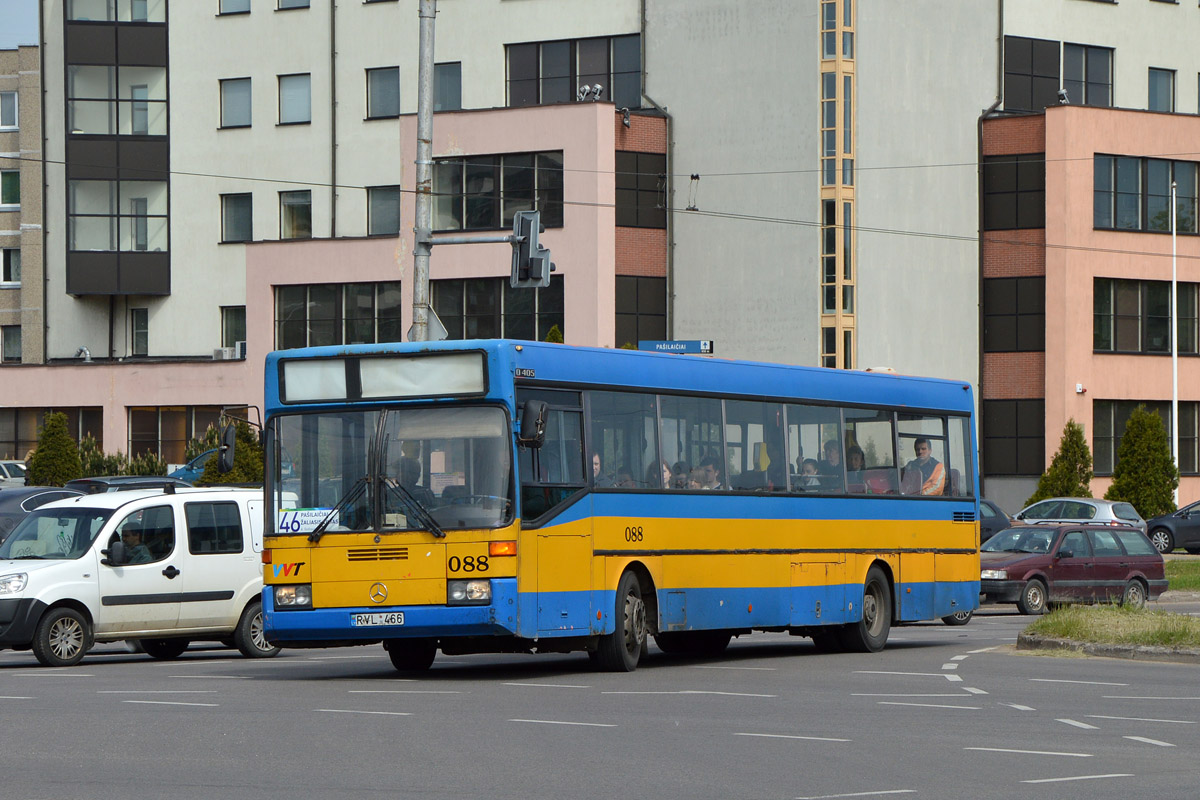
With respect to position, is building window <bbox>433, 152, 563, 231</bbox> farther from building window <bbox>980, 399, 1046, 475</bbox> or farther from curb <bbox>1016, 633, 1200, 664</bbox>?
curb <bbox>1016, 633, 1200, 664</bbox>

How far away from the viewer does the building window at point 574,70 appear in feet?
180

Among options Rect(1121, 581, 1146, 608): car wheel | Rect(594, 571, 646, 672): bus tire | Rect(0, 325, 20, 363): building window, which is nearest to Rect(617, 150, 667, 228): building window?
Rect(0, 325, 20, 363): building window

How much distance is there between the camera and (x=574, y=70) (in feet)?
183

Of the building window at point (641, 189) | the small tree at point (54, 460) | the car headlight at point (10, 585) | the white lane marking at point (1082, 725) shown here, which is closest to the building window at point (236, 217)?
the small tree at point (54, 460)

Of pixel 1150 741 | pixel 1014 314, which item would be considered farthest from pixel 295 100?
pixel 1150 741

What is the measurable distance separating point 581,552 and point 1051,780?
6784mm

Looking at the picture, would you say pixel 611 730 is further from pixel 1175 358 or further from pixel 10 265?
pixel 10 265

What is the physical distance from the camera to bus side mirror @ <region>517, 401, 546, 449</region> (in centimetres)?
1552

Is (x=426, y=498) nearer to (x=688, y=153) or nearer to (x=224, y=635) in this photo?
(x=224, y=635)

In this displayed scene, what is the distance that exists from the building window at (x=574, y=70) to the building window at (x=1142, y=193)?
13.0 metres

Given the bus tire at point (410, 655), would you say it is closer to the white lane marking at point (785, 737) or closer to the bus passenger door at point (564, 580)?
the bus passenger door at point (564, 580)

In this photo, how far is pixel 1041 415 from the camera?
5309 centimetres

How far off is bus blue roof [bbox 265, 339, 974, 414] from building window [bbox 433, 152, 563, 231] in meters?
30.9

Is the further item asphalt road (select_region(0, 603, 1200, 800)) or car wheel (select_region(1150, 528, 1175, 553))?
car wheel (select_region(1150, 528, 1175, 553))
